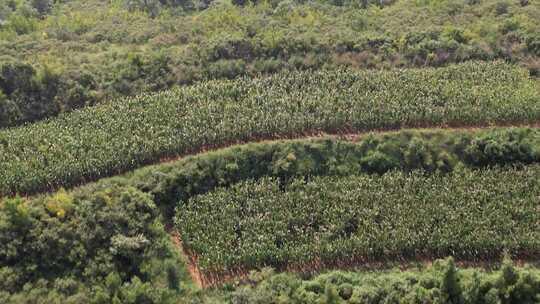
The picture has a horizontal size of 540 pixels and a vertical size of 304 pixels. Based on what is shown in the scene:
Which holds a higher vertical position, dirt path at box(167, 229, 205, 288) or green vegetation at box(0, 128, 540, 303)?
green vegetation at box(0, 128, 540, 303)

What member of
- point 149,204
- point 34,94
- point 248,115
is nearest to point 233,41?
point 248,115

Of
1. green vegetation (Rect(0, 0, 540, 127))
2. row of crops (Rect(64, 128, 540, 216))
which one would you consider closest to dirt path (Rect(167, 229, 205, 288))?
row of crops (Rect(64, 128, 540, 216))

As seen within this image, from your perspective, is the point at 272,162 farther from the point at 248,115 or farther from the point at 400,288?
the point at 400,288

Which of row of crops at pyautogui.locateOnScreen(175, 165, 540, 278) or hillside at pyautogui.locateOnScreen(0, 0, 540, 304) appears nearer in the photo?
hillside at pyautogui.locateOnScreen(0, 0, 540, 304)

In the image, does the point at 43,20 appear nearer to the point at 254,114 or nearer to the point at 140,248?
the point at 254,114

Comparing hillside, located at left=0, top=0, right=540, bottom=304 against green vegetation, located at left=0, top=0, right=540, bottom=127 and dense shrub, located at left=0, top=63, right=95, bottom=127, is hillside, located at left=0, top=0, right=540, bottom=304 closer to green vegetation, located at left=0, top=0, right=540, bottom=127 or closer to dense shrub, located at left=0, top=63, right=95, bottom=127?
dense shrub, located at left=0, top=63, right=95, bottom=127

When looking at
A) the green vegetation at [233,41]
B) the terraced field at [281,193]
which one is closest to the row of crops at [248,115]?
the terraced field at [281,193]

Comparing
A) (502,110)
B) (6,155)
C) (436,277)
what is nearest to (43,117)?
(6,155)
